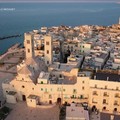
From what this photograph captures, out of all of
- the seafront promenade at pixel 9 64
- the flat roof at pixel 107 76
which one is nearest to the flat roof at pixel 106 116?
the flat roof at pixel 107 76

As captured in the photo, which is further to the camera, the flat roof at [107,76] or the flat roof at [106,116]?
the flat roof at [107,76]

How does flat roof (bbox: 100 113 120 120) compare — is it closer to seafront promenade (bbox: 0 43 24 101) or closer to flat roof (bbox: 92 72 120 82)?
flat roof (bbox: 92 72 120 82)

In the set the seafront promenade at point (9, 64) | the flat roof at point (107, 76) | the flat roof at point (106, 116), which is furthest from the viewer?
the seafront promenade at point (9, 64)

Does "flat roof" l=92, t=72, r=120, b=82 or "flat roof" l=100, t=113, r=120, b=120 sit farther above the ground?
"flat roof" l=92, t=72, r=120, b=82

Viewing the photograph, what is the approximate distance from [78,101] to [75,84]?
317cm

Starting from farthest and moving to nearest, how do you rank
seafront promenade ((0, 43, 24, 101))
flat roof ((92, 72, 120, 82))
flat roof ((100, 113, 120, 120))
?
1. seafront promenade ((0, 43, 24, 101))
2. flat roof ((92, 72, 120, 82))
3. flat roof ((100, 113, 120, 120))

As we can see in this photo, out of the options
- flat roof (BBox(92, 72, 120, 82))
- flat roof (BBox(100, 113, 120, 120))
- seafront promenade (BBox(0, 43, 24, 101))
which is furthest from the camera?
seafront promenade (BBox(0, 43, 24, 101))

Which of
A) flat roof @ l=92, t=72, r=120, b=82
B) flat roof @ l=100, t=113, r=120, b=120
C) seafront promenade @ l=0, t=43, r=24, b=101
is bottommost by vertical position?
flat roof @ l=100, t=113, r=120, b=120

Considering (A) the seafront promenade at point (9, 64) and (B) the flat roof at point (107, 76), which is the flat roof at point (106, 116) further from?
(A) the seafront promenade at point (9, 64)

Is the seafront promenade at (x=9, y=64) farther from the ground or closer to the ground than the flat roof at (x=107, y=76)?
closer to the ground

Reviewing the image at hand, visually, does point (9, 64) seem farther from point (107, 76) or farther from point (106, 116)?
point (106, 116)

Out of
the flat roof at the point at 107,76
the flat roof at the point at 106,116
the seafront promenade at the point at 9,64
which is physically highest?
the flat roof at the point at 107,76

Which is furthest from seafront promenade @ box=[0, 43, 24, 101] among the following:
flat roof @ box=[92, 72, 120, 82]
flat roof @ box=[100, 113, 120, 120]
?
flat roof @ box=[100, 113, 120, 120]

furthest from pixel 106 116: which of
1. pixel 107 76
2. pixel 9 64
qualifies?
pixel 9 64
